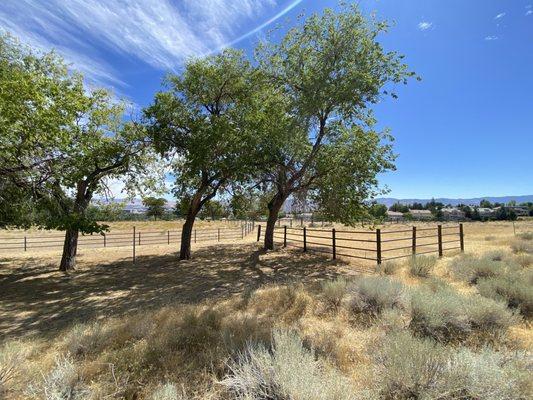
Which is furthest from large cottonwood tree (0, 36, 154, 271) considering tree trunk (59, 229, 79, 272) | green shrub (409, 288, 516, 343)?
green shrub (409, 288, 516, 343)

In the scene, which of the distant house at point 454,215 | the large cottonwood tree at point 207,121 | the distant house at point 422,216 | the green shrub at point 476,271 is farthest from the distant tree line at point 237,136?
the distant house at point 454,215

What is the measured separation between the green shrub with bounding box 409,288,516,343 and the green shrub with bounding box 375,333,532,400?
1318 millimetres

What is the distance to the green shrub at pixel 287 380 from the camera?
10.6ft

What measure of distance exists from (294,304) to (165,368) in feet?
11.9

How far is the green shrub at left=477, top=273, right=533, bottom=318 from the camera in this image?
6695 millimetres

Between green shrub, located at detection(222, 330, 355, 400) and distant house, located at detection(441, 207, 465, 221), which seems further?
distant house, located at detection(441, 207, 465, 221)

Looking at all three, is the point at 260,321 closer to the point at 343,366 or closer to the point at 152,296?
the point at 343,366

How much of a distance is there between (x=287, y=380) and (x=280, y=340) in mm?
823

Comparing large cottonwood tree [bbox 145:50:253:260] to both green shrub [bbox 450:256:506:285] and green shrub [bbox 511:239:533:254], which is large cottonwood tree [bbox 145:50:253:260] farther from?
green shrub [bbox 511:239:533:254]

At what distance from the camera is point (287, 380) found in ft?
11.5

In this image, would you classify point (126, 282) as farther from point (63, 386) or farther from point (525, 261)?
point (525, 261)

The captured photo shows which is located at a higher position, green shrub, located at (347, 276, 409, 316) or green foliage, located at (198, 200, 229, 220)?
green foliage, located at (198, 200, 229, 220)

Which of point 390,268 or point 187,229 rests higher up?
point 187,229

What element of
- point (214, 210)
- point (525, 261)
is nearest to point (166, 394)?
point (525, 261)
